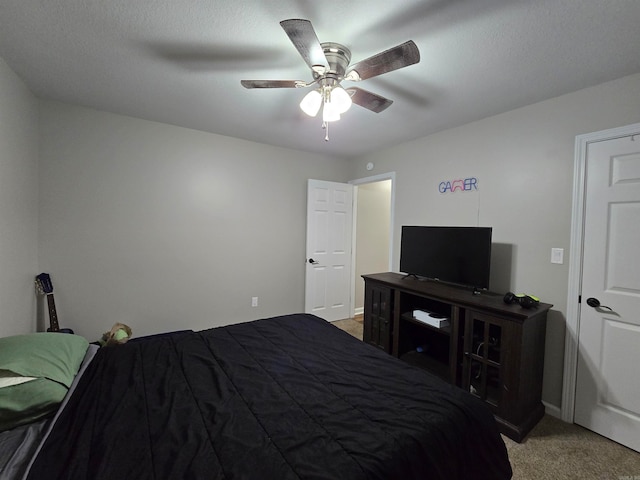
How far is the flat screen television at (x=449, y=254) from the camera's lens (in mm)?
2295

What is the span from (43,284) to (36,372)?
5.97 ft

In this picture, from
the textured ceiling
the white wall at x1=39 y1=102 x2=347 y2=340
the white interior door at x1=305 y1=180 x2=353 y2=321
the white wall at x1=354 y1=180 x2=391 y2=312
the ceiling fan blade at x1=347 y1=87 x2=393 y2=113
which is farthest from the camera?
the white wall at x1=354 y1=180 x2=391 y2=312

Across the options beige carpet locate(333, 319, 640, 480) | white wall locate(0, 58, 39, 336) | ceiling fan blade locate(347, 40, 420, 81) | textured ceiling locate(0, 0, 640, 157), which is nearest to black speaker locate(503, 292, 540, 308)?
beige carpet locate(333, 319, 640, 480)

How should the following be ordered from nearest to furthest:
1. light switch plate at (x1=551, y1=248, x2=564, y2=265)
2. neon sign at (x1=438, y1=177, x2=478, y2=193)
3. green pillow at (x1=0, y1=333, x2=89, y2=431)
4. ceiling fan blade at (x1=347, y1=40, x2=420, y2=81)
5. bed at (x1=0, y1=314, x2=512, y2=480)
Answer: bed at (x1=0, y1=314, x2=512, y2=480), green pillow at (x1=0, y1=333, x2=89, y2=431), ceiling fan blade at (x1=347, y1=40, x2=420, y2=81), light switch plate at (x1=551, y1=248, x2=564, y2=265), neon sign at (x1=438, y1=177, x2=478, y2=193)

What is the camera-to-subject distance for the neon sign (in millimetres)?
2680

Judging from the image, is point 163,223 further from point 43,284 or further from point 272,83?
point 272,83

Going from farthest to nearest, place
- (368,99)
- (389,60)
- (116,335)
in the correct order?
(116,335) → (368,99) → (389,60)

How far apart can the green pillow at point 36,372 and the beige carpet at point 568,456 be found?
241cm

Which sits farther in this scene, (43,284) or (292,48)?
(43,284)

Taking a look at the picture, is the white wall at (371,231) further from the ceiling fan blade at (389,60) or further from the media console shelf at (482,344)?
the ceiling fan blade at (389,60)

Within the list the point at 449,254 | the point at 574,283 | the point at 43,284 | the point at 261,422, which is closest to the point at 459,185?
the point at 449,254

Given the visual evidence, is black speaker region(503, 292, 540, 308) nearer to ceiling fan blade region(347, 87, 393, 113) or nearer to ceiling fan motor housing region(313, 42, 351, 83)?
ceiling fan blade region(347, 87, 393, 113)

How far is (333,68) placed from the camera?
1.65m

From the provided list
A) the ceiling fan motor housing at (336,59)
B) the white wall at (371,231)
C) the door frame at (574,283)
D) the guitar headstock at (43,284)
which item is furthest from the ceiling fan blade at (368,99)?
the guitar headstock at (43,284)
